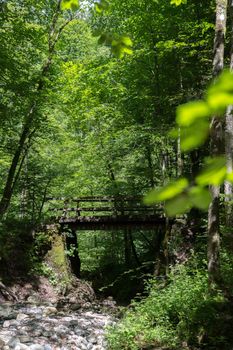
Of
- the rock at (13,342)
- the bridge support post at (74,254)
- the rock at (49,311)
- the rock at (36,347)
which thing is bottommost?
the rock at (36,347)

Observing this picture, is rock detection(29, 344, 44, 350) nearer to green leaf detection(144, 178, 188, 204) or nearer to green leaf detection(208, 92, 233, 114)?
green leaf detection(144, 178, 188, 204)

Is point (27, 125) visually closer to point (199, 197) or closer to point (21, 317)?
point (21, 317)

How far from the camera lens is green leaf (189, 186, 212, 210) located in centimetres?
71

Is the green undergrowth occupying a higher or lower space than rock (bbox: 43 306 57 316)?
Result: higher

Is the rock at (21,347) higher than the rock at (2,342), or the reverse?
the rock at (2,342)

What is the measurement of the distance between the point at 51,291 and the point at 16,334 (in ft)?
18.6

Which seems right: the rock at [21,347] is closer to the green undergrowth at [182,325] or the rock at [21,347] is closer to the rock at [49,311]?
the green undergrowth at [182,325]

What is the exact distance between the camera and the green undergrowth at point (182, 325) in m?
5.93

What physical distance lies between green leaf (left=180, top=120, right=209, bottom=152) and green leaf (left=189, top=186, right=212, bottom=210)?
88 mm

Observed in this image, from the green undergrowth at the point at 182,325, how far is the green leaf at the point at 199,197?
5.54m

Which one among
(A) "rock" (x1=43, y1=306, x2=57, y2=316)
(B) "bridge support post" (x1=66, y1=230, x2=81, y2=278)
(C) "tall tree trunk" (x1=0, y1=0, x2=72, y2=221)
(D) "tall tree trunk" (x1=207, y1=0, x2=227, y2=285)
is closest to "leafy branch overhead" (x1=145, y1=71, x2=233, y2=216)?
(D) "tall tree trunk" (x1=207, y1=0, x2=227, y2=285)

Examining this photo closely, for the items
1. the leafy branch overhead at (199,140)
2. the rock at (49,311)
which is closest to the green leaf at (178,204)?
the leafy branch overhead at (199,140)

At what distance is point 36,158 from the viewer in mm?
16031

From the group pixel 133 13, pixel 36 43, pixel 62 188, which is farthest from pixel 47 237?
pixel 133 13
